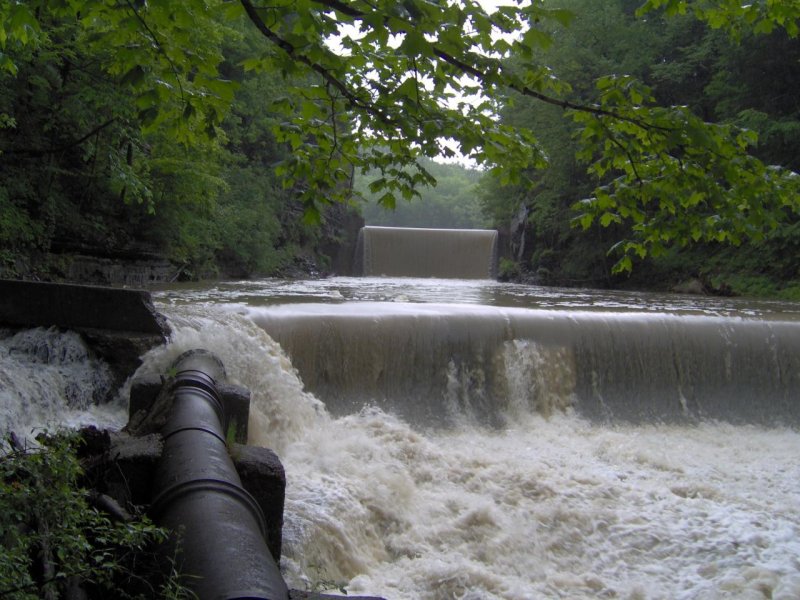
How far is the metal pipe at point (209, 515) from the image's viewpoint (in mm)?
1999

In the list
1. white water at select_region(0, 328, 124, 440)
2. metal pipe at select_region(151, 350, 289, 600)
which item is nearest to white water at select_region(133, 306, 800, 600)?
white water at select_region(0, 328, 124, 440)

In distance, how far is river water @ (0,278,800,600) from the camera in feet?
14.7

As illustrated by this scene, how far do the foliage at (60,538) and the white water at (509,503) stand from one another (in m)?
1.61

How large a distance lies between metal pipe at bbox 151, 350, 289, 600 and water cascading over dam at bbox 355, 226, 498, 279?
21541 millimetres

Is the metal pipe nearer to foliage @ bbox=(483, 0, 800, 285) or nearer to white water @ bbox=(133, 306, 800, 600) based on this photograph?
white water @ bbox=(133, 306, 800, 600)

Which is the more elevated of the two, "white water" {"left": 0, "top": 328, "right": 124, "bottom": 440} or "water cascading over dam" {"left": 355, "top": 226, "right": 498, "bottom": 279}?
"water cascading over dam" {"left": 355, "top": 226, "right": 498, "bottom": 279}

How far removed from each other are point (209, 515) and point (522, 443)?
532cm

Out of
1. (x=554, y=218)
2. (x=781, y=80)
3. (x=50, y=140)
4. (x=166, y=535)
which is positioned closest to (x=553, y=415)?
(x=166, y=535)

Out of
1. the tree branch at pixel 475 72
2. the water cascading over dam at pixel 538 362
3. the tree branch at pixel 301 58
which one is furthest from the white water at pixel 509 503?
the tree branch at pixel 475 72

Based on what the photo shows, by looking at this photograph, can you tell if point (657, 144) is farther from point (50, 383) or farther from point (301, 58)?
point (50, 383)

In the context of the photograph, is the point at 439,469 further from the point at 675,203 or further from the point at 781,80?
the point at 781,80

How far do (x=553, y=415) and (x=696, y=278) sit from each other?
38.4 ft

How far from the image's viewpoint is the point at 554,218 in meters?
23.0

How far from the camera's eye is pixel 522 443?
7.29m
